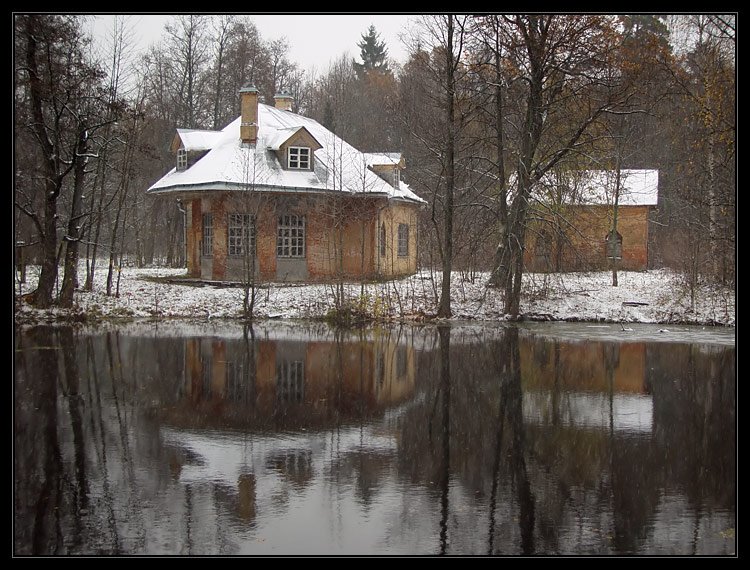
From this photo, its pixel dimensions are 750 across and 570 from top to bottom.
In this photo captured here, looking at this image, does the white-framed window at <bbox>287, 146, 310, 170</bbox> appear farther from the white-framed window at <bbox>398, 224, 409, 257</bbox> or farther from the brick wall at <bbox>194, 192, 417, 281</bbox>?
the white-framed window at <bbox>398, 224, 409, 257</bbox>

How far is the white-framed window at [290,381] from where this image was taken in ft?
41.0

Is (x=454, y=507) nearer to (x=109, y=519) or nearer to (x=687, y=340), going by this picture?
(x=109, y=519)

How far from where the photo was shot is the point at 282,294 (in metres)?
26.5

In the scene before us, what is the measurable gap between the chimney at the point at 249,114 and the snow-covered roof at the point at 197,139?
1.79 meters

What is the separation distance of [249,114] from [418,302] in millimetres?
12215

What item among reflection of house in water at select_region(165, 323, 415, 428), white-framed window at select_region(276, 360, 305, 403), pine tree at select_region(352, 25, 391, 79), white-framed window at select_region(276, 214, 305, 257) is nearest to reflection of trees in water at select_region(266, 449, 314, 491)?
reflection of house in water at select_region(165, 323, 415, 428)

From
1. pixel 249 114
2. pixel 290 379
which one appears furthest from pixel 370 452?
pixel 249 114

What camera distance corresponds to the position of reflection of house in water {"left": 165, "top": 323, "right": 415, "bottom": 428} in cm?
1138

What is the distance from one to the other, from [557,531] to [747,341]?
1211 cm

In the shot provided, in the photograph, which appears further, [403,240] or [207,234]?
[403,240]

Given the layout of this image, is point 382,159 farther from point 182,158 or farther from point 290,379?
point 290,379

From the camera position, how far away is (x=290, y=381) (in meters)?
13.9

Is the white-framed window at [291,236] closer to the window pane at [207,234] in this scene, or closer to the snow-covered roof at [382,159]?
the window pane at [207,234]

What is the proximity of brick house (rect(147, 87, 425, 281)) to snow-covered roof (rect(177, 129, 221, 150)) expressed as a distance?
0.04 meters
